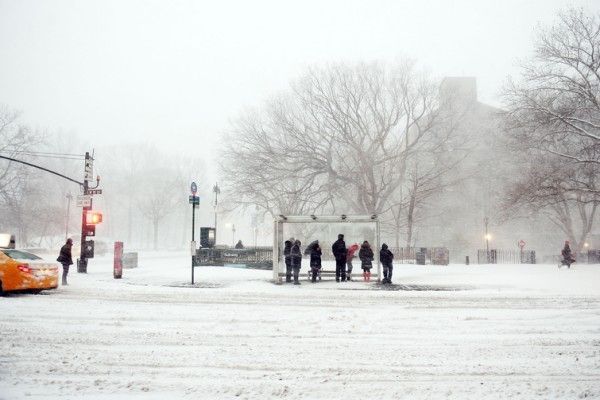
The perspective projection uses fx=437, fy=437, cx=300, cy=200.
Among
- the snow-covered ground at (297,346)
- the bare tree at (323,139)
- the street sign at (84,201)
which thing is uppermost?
the bare tree at (323,139)

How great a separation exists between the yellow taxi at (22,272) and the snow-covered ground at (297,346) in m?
0.41

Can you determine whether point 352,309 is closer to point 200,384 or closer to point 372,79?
point 200,384

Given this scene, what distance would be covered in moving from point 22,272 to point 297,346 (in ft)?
32.5

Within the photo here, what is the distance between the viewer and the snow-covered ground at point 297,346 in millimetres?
5410

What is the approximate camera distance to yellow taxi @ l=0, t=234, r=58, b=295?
1271 centimetres

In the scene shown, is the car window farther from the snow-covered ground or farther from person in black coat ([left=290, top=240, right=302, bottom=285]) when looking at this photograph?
person in black coat ([left=290, top=240, right=302, bottom=285])

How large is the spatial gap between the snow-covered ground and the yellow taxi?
0.41 metres

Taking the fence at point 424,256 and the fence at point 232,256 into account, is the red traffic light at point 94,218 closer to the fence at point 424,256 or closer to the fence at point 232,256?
the fence at point 232,256

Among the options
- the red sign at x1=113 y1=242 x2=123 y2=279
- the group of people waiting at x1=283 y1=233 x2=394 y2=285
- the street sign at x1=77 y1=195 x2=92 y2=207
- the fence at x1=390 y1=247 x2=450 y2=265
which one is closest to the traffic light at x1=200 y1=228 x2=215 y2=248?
the street sign at x1=77 y1=195 x2=92 y2=207

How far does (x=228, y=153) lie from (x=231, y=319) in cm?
2629

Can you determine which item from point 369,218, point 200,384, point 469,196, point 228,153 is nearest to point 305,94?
point 228,153

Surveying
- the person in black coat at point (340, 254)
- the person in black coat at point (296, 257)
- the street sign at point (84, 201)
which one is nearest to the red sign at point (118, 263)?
the street sign at point (84, 201)

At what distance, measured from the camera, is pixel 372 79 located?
34219 millimetres

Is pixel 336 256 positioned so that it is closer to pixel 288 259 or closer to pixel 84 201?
pixel 288 259
